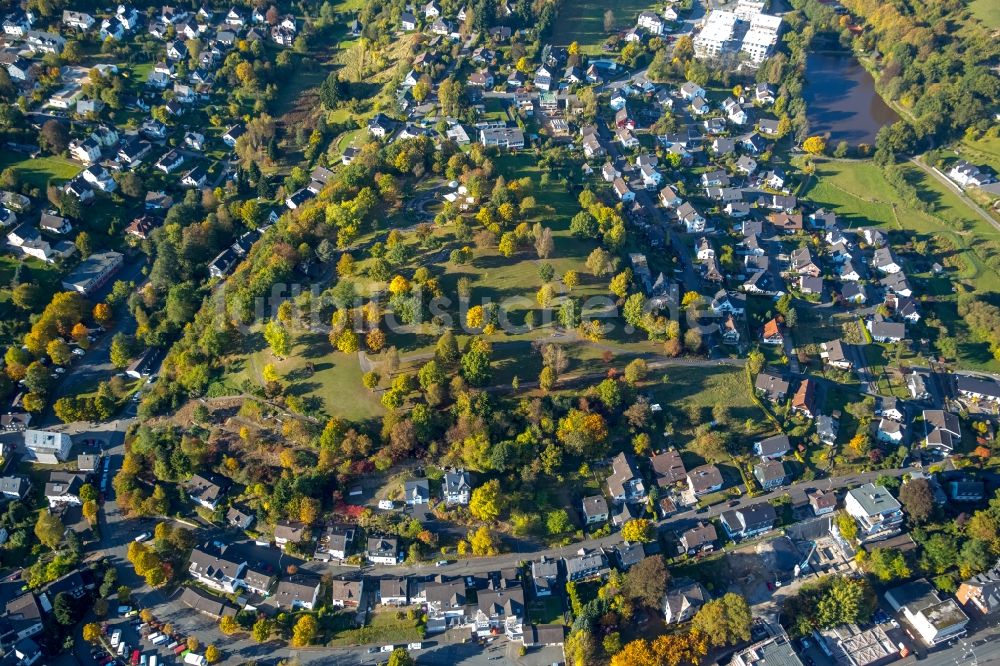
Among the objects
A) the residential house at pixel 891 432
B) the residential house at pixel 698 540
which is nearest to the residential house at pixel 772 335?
the residential house at pixel 891 432

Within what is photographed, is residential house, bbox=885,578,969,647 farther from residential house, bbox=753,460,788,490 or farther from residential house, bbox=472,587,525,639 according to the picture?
residential house, bbox=472,587,525,639

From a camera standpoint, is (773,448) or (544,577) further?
(773,448)

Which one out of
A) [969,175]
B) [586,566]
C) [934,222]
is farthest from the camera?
[969,175]

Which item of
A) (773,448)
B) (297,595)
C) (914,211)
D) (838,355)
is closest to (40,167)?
(297,595)

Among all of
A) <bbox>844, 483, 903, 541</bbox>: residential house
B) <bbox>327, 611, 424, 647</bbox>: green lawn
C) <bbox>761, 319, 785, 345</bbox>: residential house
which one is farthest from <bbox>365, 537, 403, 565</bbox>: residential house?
<bbox>761, 319, 785, 345</bbox>: residential house

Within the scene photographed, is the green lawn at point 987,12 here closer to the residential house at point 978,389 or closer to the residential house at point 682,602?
the residential house at point 978,389

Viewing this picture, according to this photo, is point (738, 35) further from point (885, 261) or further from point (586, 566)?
point (586, 566)
